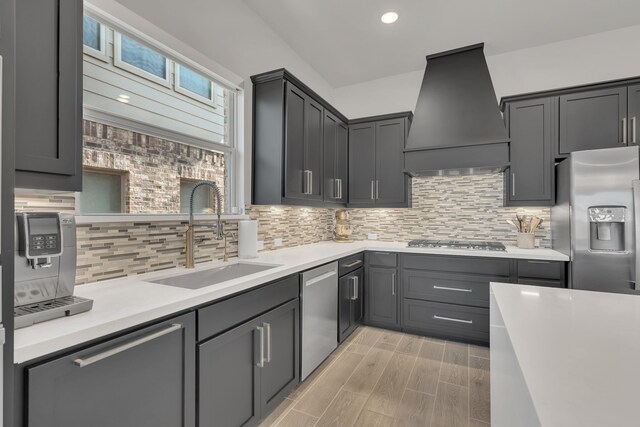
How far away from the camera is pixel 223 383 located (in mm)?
1462

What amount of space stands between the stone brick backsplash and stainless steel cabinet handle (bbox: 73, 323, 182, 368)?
3.07m

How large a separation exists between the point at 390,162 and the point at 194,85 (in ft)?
7.42

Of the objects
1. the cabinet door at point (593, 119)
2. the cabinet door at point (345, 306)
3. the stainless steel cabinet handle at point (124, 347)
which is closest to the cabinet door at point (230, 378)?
the stainless steel cabinet handle at point (124, 347)

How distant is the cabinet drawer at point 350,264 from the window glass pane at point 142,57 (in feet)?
6.71

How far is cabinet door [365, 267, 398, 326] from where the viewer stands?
10.5 ft

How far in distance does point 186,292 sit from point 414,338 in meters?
Answer: 2.51

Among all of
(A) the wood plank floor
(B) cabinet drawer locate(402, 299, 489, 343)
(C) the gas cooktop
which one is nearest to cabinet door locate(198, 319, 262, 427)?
(A) the wood plank floor

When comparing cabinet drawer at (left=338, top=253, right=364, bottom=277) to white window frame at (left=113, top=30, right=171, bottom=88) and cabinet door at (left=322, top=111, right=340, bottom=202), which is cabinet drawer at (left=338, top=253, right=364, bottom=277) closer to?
cabinet door at (left=322, top=111, right=340, bottom=202)

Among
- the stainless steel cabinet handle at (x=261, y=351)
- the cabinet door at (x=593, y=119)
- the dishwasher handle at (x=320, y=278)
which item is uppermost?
the cabinet door at (x=593, y=119)

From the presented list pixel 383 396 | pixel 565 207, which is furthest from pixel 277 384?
pixel 565 207

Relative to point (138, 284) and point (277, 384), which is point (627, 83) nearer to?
point (277, 384)

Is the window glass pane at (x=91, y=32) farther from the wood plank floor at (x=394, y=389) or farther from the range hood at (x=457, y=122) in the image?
the range hood at (x=457, y=122)

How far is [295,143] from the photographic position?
265 cm

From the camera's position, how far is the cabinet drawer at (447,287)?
9.33ft
